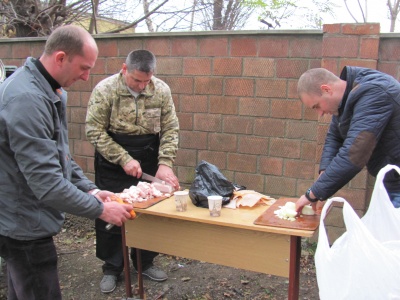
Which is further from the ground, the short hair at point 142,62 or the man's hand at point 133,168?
the short hair at point 142,62

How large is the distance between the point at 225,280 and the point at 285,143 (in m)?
1.45

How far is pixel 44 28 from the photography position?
20.5 ft

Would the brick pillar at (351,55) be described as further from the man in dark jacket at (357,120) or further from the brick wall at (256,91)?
the man in dark jacket at (357,120)

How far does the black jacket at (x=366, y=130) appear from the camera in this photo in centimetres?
222

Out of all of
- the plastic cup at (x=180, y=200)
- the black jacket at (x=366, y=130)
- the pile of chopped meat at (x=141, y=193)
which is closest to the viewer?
the black jacket at (x=366, y=130)

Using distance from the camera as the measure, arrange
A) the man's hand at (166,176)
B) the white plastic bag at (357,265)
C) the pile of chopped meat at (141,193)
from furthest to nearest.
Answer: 1. the man's hand at (166,176)
2. the pile of chopped meat at (141,193)
3. the white plastic bag at (357,265)

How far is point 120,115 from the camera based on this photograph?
323cm

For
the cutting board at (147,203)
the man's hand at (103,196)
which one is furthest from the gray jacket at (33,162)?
the cutting board at (147,203)

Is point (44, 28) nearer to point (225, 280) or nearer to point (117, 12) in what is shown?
point (117, 12)

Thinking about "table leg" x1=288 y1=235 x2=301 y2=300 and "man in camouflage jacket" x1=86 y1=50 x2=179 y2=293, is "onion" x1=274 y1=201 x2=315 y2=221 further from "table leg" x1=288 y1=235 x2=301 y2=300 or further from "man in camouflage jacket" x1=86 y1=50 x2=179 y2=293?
"man in camouflage jacket" x1=86 y1=50 x2=179 y2=293

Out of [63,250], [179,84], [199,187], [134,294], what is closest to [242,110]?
[179,84]

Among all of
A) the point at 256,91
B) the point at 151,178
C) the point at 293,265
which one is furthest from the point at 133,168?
the point at 256,91

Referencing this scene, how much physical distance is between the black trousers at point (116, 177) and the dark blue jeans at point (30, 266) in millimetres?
1261

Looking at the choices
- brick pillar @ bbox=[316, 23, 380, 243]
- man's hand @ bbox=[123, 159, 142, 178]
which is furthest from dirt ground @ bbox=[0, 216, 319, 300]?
man's hand @ bbox=[123, 159, 142, 178]
